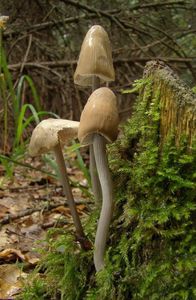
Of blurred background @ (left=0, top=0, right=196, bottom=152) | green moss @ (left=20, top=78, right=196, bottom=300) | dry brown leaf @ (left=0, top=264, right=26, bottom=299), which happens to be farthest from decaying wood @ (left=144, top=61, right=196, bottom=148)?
blurred background @ (left=0, top=0, right=196, bottom=152)

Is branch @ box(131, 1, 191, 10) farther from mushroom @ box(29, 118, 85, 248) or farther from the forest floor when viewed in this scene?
mushroom @ box(29, 118, 85, 248)

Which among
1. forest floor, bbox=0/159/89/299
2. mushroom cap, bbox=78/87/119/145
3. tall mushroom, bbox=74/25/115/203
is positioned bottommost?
forest floor, bbox=0/159/89/299

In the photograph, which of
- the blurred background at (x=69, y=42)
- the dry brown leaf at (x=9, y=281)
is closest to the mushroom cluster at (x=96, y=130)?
the dry brown leaf at (x=9, y=281)

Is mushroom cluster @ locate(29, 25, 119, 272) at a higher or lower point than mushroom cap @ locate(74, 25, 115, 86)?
lower

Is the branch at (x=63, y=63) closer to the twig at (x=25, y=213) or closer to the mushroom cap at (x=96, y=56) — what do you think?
the twig at (x=25, y=213)

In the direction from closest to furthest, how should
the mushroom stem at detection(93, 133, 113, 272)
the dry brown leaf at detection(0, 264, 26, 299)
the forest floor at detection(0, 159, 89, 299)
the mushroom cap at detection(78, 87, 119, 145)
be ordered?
1. the mushroom cap at detection(78, 87, 119, 145)
2. the mushroom stem at detection(93, 133, 113, 272)
3. the dry brown leaf at detection(0, 264, 26, 299)
4. the forest floor at detection(0, 159, 89, 299)

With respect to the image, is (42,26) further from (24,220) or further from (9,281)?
(9,281)
